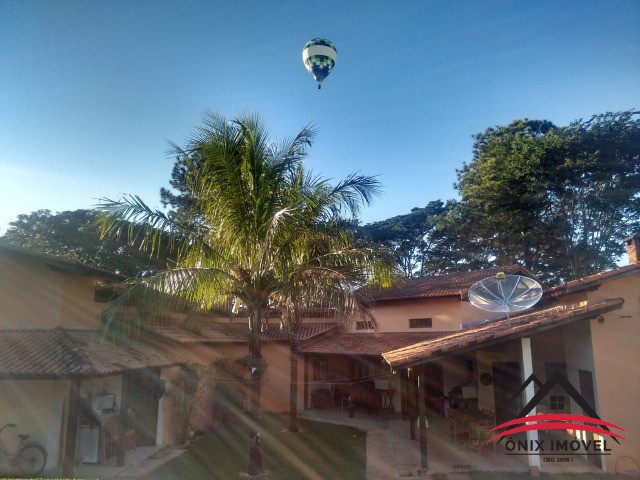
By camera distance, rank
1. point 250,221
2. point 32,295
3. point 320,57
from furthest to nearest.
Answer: point 32,295, point 320,57, point 250,221

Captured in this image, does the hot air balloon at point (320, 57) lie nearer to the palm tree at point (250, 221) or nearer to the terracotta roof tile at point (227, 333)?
the palm tree at point (250, 221)

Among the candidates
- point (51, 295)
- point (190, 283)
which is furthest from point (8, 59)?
point (51, 295)

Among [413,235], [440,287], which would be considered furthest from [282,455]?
[413,235]

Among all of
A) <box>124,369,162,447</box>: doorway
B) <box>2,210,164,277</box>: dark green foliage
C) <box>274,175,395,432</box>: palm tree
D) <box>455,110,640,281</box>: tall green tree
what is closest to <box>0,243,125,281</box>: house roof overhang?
<box>124,369,162,447</box>: doorway

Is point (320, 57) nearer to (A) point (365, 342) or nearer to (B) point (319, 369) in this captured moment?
(A) point (365, 342)

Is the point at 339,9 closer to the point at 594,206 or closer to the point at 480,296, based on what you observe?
the point at 480,296

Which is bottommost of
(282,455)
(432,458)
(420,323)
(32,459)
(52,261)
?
(282,455)

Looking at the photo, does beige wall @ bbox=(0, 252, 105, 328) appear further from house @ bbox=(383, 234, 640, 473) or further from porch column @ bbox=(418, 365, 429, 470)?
porch column @ bbox=(418, 365, 429, 470)
